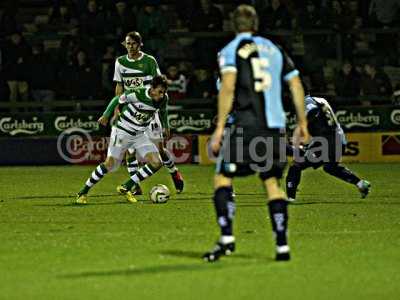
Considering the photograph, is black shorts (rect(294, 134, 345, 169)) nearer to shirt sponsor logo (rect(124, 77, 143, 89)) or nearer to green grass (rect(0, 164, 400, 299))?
green grass (rect(0, 164, 400, 299))

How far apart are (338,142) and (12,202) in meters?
4.72

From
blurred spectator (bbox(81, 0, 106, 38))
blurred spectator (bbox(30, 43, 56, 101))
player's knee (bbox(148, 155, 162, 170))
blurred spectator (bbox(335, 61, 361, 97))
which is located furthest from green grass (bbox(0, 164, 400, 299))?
blurred spectator (bbox(81, 0, 106, 38))

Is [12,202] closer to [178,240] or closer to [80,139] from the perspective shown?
[178,240]

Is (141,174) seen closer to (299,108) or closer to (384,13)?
(299,108)

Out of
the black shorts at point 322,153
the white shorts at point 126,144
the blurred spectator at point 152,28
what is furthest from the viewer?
the blurred spectator at point 152,28

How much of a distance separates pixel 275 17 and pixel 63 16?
5.04m

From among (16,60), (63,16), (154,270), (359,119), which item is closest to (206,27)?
(63,16)

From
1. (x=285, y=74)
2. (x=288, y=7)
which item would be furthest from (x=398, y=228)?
(x=288, y=7)

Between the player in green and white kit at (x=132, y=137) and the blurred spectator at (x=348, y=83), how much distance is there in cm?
997

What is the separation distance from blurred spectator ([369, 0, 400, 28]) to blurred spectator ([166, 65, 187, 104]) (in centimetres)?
482

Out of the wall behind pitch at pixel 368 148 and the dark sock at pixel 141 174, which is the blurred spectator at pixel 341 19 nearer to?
the wall behind pitch at pixel 368 148

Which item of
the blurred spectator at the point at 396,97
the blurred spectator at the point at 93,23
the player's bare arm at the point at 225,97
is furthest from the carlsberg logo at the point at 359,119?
the player's bare arm at the point at 225,97

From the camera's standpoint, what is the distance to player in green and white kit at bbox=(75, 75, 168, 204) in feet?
49.6

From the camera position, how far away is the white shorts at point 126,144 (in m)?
15.3
